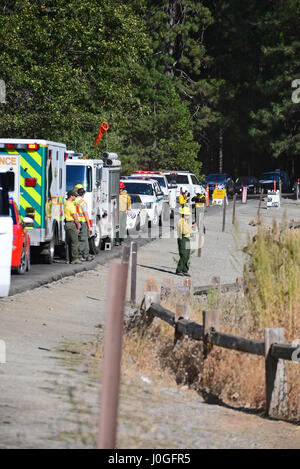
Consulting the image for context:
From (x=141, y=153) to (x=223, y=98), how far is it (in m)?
12.5

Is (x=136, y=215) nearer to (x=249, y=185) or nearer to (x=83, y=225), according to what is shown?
(x=83, y=225)

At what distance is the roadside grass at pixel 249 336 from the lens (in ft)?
35.8

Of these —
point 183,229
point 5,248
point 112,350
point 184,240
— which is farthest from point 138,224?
point 112,350

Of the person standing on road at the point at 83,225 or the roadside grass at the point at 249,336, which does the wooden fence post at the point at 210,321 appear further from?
the person standing on road at the point at 83,225

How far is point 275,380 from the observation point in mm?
9766

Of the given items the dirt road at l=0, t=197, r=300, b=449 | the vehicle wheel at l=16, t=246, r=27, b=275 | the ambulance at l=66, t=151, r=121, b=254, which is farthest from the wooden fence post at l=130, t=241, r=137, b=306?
the ambulance at l=66, t=151, r=121, b=254

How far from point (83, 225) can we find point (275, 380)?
14010 mm

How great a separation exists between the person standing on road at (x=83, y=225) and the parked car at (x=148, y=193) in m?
11.3

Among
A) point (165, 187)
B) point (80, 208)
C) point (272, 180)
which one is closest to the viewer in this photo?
point (80, 208)

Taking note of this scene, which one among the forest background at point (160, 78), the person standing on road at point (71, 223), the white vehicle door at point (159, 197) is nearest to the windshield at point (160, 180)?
the forest background at point (160, 78)

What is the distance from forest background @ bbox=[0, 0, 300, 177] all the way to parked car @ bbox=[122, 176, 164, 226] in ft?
8.82
